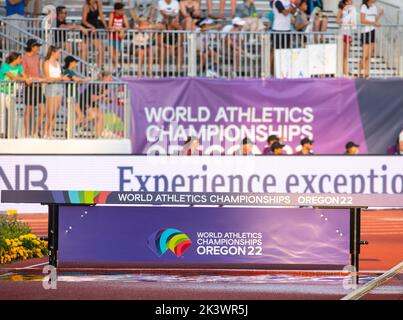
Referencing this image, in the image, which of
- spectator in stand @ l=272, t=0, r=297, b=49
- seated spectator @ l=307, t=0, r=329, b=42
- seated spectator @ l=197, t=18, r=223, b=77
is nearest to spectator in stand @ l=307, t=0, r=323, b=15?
seated spectator @ l=307, t=0, r=329, b=42

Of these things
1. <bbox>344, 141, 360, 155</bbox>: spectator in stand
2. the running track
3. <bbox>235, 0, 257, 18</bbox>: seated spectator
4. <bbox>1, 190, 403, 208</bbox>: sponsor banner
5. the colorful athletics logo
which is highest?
<bbox>235, 0, 257, 18</bbox>: seated spectator

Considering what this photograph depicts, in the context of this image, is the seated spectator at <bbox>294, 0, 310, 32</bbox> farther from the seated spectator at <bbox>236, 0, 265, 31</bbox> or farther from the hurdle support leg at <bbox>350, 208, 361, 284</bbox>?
the hurdle support leg at <bbox>350, 208, 361, 284</bbox>

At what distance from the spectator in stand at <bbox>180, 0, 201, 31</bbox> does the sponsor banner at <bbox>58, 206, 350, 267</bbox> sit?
12747 millimetres

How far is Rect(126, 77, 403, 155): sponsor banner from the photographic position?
25.4 meters

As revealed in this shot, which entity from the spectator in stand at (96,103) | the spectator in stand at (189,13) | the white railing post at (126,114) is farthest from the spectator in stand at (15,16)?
the spectator in stand at (189,13)

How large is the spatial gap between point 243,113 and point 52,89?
4.30 metres

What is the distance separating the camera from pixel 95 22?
26.2 metres

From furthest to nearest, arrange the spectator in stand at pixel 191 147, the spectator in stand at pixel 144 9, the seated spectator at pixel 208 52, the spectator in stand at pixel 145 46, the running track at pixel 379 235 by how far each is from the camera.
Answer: the spectator in stand at pixel 144 9
the seated spectator at pixel 208 52
the spectator in stand at pixel 145 46
the spectator in stand at pixel 191 147
the running track at pixel 379 235

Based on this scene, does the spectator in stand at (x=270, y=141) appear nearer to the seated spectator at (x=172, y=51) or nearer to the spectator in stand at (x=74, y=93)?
the seated spectator at (x=172, y=51)

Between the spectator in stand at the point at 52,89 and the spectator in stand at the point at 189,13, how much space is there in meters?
3.55

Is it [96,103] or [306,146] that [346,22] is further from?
[96,103]

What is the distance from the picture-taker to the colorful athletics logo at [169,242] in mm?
14094

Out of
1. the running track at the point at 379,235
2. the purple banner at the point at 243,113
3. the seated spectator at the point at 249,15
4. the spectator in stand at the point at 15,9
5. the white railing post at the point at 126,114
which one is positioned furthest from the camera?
the seated spectator at the point at 249,15
